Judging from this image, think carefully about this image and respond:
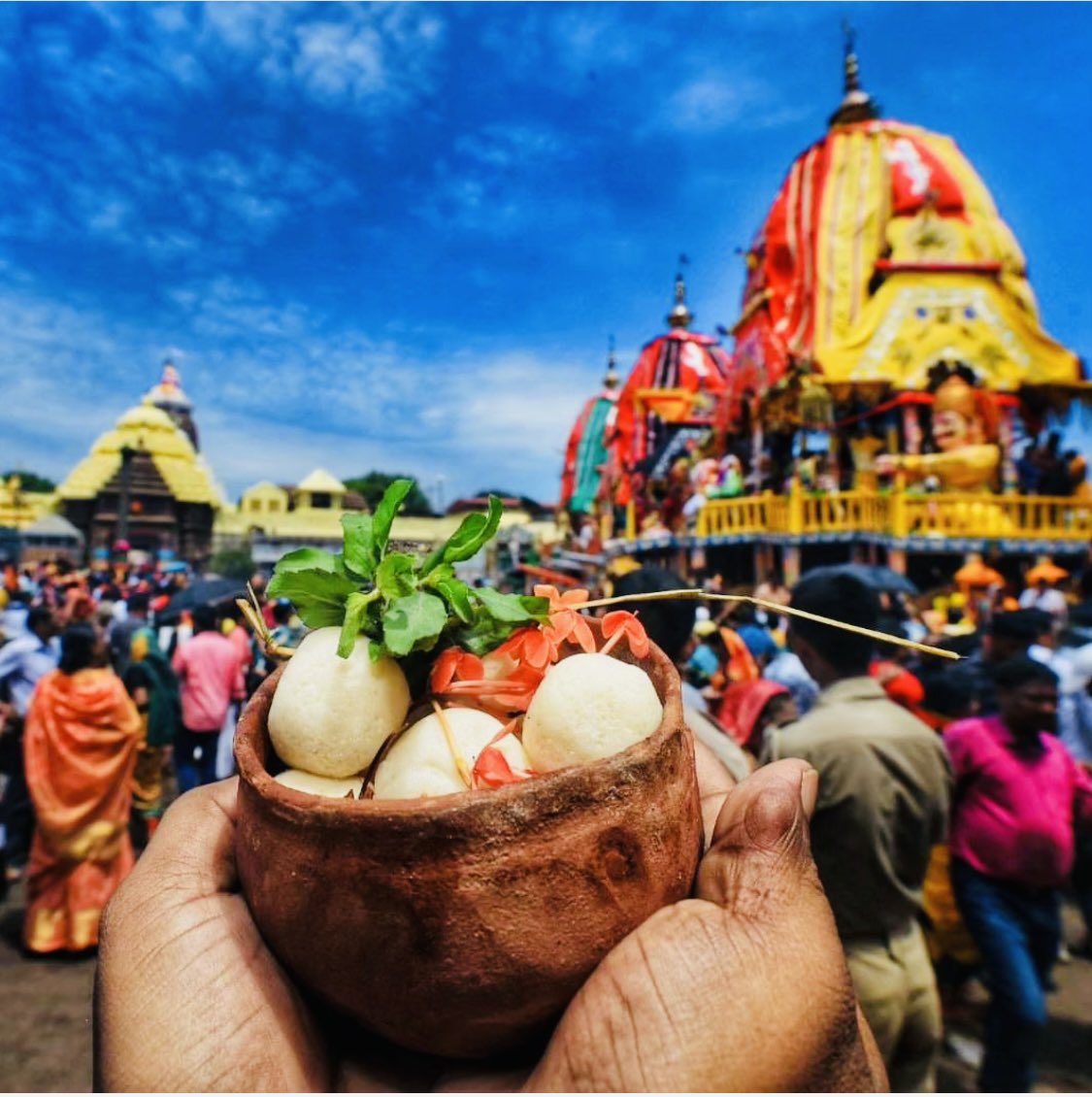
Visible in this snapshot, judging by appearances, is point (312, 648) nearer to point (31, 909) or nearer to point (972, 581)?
point (31, 909)

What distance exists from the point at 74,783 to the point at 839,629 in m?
3.97

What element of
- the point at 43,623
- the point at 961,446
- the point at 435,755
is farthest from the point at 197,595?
the point at 961,446

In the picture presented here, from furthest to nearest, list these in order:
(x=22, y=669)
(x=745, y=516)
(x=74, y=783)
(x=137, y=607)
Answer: (x=745, y=516), (x=137, y=607), (x=22, y=669), (x=74, y=783)

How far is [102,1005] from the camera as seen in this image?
44.7 inches

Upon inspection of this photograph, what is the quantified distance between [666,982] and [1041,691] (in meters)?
2.44

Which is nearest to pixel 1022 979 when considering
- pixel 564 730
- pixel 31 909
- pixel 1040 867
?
pixel 1040 867

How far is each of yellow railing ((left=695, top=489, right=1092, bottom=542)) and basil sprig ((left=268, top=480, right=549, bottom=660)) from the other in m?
10.3

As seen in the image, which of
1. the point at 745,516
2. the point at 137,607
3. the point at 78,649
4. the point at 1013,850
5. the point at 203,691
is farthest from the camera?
the point at 745,516

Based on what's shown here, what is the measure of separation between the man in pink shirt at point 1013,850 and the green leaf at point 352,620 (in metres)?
2.66

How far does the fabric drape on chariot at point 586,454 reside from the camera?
89.3ft

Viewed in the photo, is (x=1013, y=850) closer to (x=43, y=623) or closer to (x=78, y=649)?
(x=78, y=649)

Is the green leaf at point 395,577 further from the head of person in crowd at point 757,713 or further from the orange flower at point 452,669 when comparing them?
the head of person in crowd at point 757,713

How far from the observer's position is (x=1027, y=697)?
2.81 meters

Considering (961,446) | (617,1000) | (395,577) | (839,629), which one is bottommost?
(617,1000)
